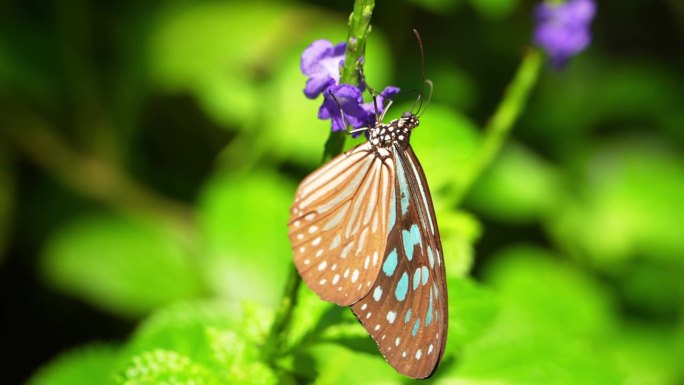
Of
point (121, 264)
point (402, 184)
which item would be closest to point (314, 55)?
point (402, 184)

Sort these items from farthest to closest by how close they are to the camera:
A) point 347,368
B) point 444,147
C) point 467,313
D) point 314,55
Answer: point 444,147, point 347,368, point 467,313, point 314,55

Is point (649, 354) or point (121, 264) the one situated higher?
point (649, 354)

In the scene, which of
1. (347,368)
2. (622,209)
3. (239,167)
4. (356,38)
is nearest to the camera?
(356,38)

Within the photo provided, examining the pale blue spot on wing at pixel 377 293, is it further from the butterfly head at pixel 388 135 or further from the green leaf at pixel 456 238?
the green leaf at pixel 456 238

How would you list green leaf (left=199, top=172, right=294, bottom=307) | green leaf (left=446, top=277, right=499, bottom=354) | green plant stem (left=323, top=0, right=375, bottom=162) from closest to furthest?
green plant stem (left=323, top=0, right=375, bottom=162) → green leaf (left=446, top=277, right=499, bottom=354) → green leaf (left=199, top=172, right=294, bottom=307)

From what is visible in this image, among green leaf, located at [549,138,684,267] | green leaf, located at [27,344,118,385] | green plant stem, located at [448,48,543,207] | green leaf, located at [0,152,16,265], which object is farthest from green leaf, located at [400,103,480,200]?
green leaf, located at [0,152,16,265]

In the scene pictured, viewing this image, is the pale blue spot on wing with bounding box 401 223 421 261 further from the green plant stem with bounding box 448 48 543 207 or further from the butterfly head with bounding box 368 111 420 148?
the green plant stem with bounding box 448 48 543 207

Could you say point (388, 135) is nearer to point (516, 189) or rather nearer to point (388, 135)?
point (388, 135)
